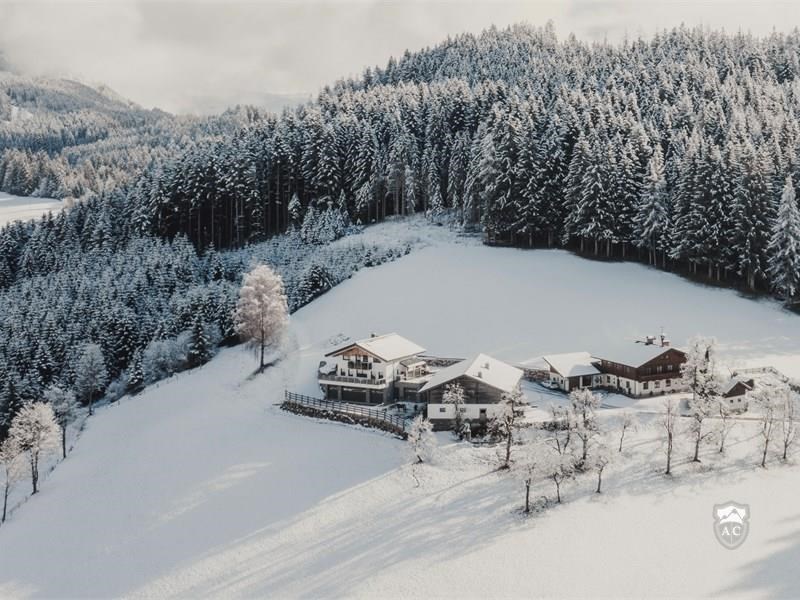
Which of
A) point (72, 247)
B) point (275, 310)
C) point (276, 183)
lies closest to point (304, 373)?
point (275, 310)

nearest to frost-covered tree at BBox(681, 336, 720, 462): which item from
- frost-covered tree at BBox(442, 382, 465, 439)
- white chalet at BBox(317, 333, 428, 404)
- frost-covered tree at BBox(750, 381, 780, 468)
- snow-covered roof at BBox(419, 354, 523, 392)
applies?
frost-covered tree at BBox(750, 381, 780, 468)

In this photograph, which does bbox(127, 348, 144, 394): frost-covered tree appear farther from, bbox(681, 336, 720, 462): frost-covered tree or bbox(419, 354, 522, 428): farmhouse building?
bbox(681, 336, 720, 462): frost-covered tree

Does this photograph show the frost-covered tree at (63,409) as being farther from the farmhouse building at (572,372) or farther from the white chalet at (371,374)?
the farmhouse building at (572,372)

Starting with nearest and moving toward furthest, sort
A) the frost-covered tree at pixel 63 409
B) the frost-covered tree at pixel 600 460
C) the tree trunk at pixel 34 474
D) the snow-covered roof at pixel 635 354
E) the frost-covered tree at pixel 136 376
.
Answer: the frost-covered tree at pixel 600 460 < the tree trunk at pixel 34 474 < the snow-covered roof at pixel 635 354 < the frost-covered tree at pixel 63 409 < the frost-covered tree at pixel 136 376

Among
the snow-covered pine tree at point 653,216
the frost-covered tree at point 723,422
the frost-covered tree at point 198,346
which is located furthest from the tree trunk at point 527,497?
the snow-covered pine tree at point 653,216

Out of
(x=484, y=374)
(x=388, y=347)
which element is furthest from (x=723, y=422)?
(x=388, y=347)

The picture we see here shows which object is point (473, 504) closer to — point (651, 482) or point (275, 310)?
point (651, 482)

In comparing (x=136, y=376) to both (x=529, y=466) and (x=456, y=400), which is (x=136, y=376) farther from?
(x=529, y=466)
